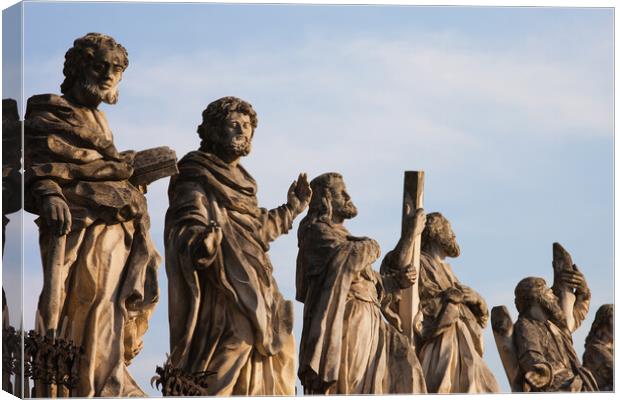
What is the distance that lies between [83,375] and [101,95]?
2.56m

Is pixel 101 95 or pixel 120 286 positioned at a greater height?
pixel 101 95

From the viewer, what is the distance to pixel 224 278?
26.7 metres

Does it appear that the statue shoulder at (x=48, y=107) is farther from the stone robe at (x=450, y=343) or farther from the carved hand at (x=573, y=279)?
the carved hand at (x=573, y=279)

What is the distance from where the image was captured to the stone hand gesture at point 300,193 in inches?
1088

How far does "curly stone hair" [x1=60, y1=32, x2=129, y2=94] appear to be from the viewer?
85.1 feet

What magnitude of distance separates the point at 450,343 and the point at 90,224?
207 inches

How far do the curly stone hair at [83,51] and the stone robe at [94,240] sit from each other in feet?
0.92

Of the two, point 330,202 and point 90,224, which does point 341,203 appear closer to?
point 330,202

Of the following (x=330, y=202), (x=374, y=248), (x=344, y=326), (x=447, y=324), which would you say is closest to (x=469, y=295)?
(x=447, y=324)

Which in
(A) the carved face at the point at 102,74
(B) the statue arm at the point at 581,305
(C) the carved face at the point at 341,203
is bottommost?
(B) the statue arm at the point at 581,305

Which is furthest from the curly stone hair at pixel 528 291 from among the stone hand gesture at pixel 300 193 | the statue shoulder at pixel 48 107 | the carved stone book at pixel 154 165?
the statue shoulder at pixel 48 107

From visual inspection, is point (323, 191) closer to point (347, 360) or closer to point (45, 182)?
point (347, 360)

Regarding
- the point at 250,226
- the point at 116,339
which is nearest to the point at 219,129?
the point at 250,226

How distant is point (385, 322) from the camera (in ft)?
93.6
